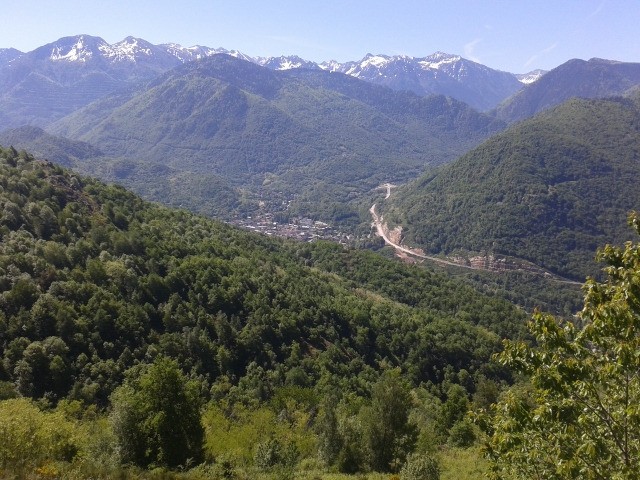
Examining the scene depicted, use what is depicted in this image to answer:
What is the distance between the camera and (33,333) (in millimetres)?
52688

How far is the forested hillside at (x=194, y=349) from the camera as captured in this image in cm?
3238

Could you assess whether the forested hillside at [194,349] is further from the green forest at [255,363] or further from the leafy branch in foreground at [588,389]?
the leafy branch in foreground at [588,389]

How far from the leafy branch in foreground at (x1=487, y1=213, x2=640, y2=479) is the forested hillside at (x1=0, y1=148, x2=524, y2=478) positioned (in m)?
14.8

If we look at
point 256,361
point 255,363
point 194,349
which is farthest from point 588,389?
point 256,361

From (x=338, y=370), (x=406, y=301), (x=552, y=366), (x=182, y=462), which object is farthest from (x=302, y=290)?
(x=552, y=366)

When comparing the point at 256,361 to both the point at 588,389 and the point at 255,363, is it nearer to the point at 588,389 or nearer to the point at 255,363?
the point at 255,363

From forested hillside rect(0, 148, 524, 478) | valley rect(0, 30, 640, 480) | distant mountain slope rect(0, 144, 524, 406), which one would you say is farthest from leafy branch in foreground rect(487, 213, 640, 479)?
distant mountain slope rect(0, 144, 524, 406)

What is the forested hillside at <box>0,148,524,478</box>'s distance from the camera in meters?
32.4

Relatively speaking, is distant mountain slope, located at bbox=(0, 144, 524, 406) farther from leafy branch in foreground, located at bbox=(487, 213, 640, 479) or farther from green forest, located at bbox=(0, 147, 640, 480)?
leafy branch in foreground, located at bbox=(487, 213, 640, 479)

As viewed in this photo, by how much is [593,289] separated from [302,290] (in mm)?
85283

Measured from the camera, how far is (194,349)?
63.7 metres

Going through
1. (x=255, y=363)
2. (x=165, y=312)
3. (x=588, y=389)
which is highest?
(x=588, y=389)

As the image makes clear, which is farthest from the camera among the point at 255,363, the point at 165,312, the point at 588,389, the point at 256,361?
the point at 256,361

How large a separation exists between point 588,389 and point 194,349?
195ft
